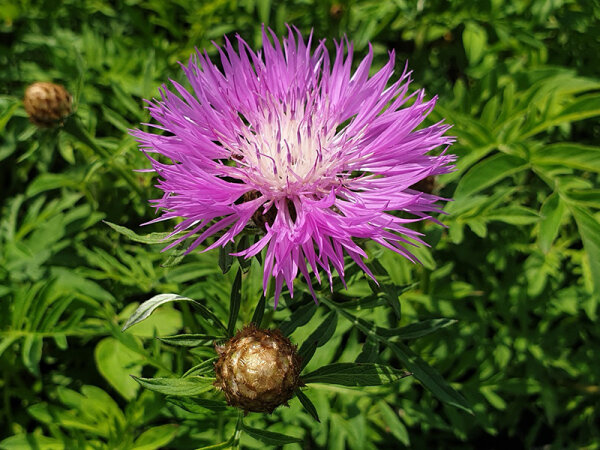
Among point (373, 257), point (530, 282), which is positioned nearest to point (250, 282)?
point (373, 257)

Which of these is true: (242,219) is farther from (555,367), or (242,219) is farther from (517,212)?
(555,367)

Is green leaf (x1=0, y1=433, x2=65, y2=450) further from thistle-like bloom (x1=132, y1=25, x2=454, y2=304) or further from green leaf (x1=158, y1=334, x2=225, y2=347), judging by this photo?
thistle-like bloom (x1=132, y1=25, x2=454, y2=304)

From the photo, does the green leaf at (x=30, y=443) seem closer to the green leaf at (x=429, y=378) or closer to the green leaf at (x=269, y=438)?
the green leaf at (x=269, y=438)

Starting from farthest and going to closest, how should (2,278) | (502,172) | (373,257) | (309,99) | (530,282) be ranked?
(530,282), (2,278), (502,172), (309,99), (373,257)

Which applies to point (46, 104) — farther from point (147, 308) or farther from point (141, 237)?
point (147, 308)

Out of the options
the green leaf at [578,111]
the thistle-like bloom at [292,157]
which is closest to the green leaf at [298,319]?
the thistle-like bloom at [292,157]
